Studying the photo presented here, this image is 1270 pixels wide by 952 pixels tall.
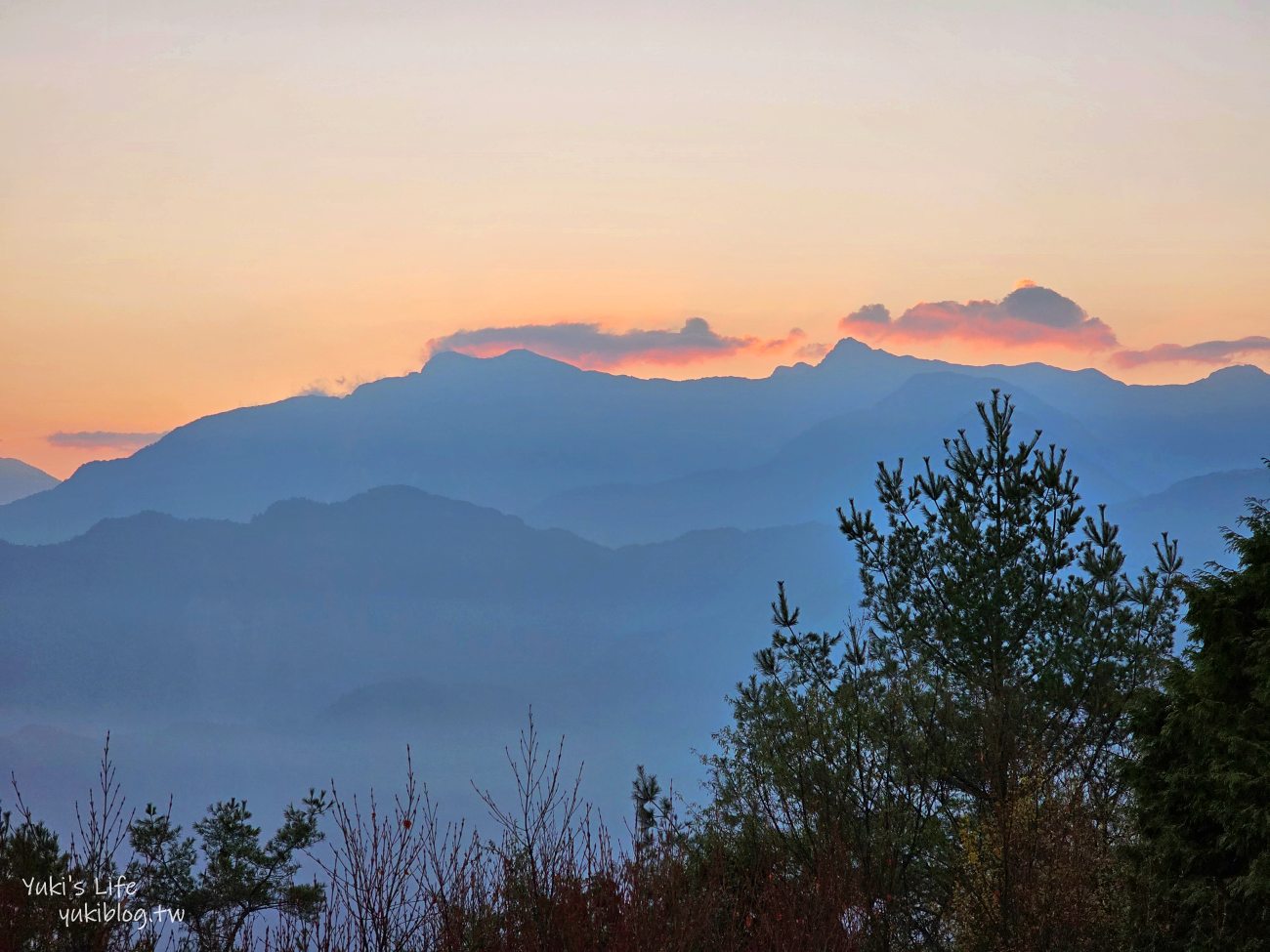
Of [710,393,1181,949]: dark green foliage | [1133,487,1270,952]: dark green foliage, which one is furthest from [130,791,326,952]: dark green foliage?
[1133,487,1270,952]: dark green foliage

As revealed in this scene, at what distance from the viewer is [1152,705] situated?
14867mm

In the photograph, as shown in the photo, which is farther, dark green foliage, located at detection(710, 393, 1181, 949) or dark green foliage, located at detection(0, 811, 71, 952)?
dark green foliage, located at detection(710, 393, 1181, 949)

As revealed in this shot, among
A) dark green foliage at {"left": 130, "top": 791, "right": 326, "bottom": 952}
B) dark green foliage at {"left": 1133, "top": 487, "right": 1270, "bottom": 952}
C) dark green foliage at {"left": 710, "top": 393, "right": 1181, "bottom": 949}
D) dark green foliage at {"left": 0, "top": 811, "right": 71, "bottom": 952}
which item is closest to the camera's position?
dark green foliage at {"left": 0, "top": 811, "right": 71, "bottom": 952}

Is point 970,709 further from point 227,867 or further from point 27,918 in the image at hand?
point 227,867

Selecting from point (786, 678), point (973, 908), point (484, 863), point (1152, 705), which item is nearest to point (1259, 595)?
point (1152, 705)

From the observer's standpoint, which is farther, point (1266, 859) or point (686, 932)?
point (1266, 859)

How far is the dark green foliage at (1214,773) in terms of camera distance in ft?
42.2

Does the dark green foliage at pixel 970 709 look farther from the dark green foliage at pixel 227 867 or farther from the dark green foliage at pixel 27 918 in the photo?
the dark green foliage at pixel 227 867

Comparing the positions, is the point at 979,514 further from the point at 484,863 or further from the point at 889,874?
the point at 484,863

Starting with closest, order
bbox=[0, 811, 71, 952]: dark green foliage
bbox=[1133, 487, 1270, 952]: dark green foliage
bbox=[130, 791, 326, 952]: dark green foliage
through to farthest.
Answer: bbox=[0, 811, 71, 952]: dark green foliage < bbox=[1133, 487, 1270, 952]: dark green foliage < bbox=[130, 791, 326, 952]: dark green foliage

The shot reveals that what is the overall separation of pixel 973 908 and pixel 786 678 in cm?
939

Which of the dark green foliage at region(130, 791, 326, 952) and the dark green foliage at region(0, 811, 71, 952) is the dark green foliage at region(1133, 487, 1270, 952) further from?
the dark green foliage at region(130, 791, 326, 952)

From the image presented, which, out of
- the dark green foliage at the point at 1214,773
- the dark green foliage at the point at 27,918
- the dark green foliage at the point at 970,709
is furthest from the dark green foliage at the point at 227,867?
the dark green foliage at the point at 1214,773

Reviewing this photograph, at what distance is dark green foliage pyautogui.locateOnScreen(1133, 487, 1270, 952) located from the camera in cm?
1285
